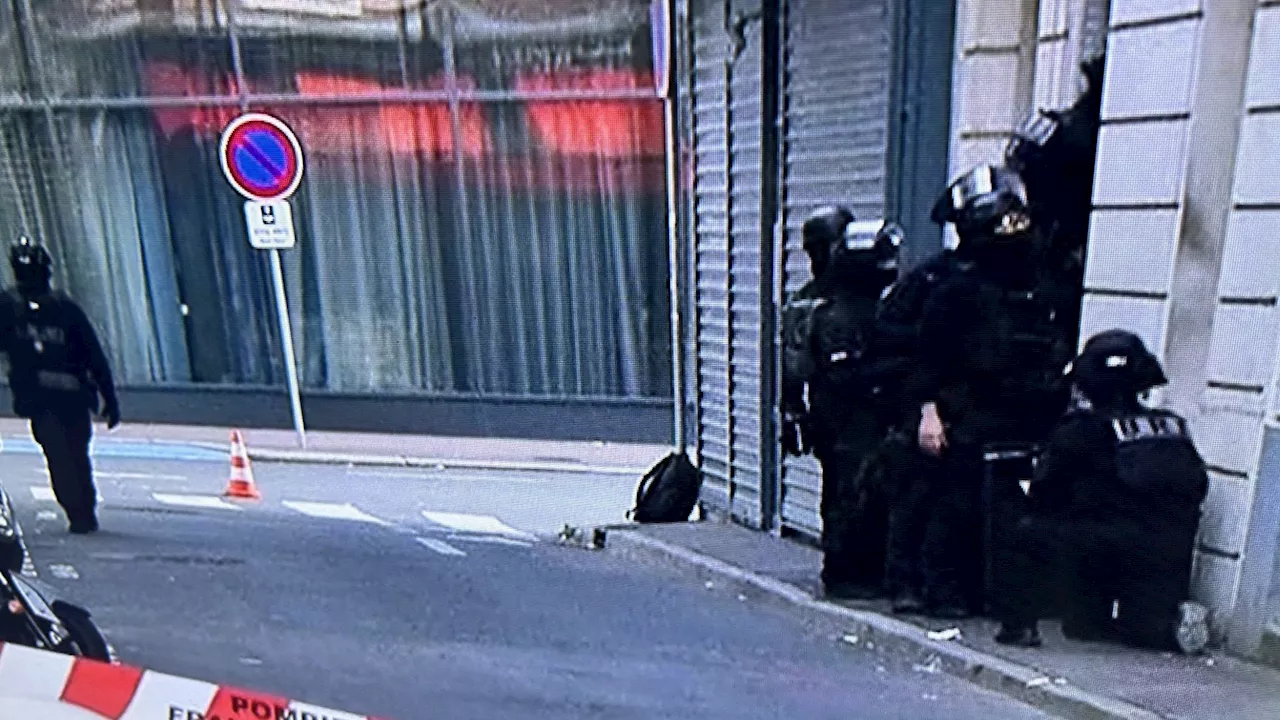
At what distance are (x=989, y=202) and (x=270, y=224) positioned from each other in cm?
71

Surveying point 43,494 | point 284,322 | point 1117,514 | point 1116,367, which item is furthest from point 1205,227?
point 43,494

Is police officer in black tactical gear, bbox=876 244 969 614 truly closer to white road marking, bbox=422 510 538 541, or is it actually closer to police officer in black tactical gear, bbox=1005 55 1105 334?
police officer in black tactical gear, bbox=1005 55 1105 334

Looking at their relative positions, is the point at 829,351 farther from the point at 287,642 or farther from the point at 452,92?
the point at 287,642

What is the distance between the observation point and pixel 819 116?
148cm

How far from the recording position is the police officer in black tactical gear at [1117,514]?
0.83 metres

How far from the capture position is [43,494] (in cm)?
90

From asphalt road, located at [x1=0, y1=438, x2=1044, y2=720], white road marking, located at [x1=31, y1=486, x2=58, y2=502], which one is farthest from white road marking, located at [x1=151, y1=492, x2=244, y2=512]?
white road marking, located at [x1=31, y1=486, x2=58, y2=502]

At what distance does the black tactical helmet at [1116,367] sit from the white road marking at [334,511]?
68 centimetres

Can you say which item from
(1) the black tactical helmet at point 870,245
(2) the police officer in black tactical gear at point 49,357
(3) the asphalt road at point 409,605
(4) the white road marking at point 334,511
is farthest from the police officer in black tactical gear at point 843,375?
(2) the police officer in black tactical gear at point 49,357

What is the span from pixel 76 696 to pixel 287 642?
0.24 meters

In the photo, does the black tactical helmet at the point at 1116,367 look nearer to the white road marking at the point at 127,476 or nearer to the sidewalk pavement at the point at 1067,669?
the sidewalk pavement at the point at 1067,669

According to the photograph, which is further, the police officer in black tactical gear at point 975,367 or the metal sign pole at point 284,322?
the police officer in black tactical gear at point 975,367

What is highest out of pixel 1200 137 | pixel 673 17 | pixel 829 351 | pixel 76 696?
pixel 673 17

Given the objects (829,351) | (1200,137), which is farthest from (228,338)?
(1200,137)
